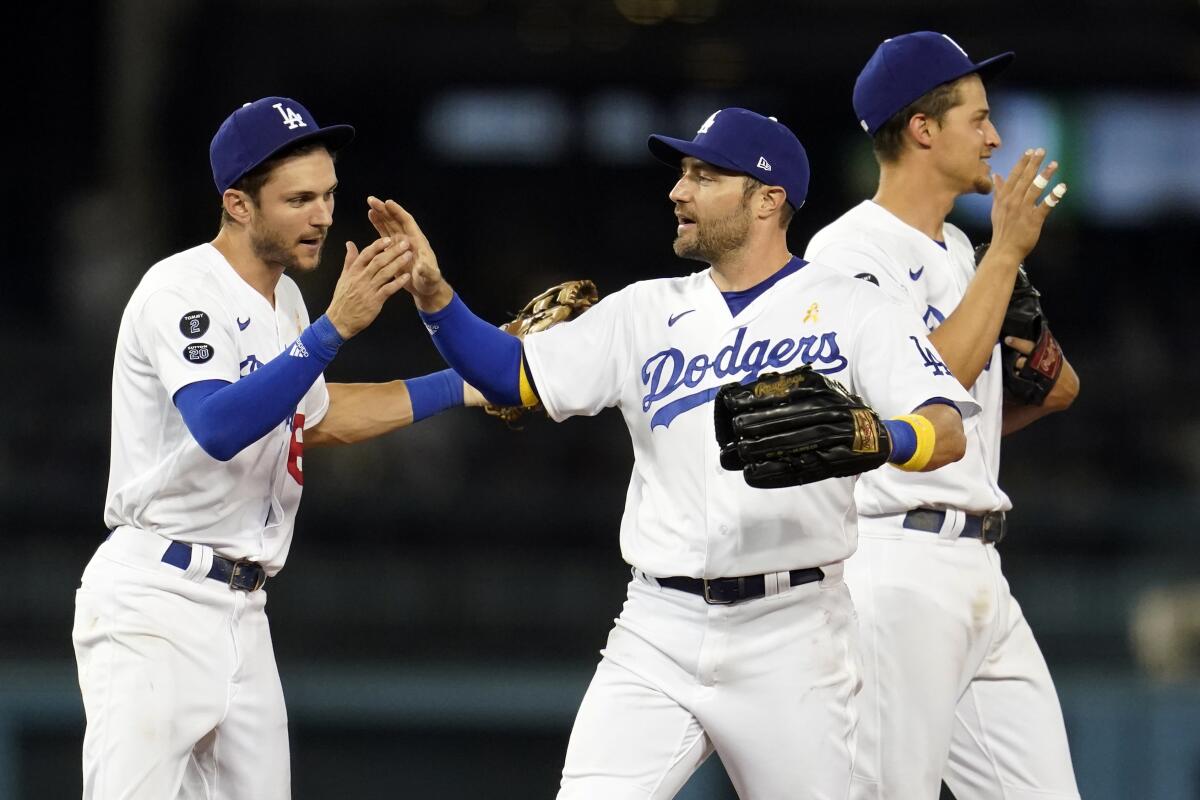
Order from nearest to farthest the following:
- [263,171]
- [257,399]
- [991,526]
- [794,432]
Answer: [794,432] → [257,399] → [263,171] → [991,526]

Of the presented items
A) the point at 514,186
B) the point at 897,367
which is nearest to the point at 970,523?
the point at 897,367

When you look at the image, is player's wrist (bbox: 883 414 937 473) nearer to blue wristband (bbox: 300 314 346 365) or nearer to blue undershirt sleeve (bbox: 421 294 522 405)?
blue undershirt sleeve (bbox: 421 294 522 405)

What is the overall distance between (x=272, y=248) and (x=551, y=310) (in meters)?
0.68

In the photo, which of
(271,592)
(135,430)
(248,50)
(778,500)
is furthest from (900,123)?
(248,50)

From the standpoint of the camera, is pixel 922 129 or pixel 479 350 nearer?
pixel 479 350

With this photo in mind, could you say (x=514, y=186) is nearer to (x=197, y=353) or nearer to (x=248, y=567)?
(x=248, y=567)

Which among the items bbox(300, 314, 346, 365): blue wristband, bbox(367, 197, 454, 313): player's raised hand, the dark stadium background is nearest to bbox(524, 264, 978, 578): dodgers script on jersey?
bbox(367, 197, 454, 313): player's raised hand

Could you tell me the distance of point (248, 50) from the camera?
13102 mm

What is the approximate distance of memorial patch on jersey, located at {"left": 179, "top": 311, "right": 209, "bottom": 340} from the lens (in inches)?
139

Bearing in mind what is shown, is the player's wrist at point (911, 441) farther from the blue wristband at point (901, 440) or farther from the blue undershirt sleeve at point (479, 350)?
the blue undershirt sleeve at point (479, 350)

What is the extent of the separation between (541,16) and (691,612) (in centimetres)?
976

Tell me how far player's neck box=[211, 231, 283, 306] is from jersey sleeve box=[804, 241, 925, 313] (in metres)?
1.29

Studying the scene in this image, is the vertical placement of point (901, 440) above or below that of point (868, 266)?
below

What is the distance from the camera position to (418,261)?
3.54 meters
